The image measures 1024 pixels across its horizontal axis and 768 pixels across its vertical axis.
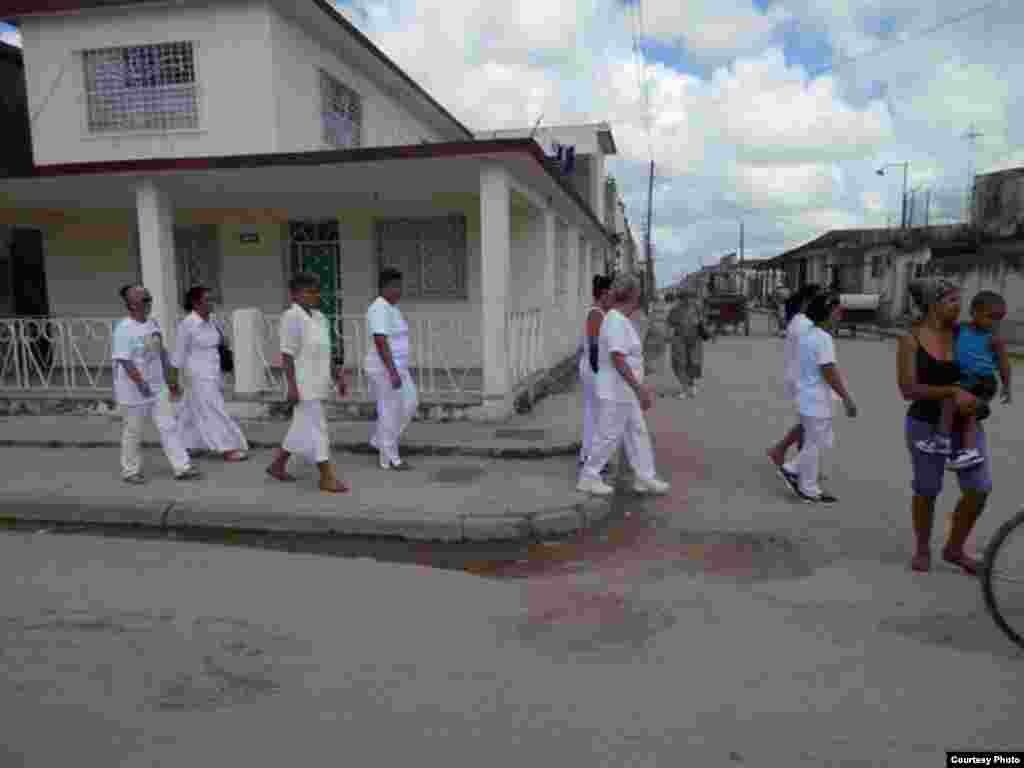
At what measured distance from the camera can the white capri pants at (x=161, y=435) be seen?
19.3 ft

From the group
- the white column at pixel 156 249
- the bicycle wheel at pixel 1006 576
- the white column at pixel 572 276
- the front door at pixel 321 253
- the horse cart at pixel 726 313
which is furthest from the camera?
the horse cart at pixel 726 313

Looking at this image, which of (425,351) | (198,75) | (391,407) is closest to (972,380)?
(391,407)

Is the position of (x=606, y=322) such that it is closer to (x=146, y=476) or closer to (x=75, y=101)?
(x=146, y=476)

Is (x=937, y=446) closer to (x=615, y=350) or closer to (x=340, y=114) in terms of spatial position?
(x=615, y=350)

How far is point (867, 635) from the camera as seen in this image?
3.32 meters

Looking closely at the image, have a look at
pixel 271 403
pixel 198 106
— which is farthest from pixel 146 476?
pixel 198 106

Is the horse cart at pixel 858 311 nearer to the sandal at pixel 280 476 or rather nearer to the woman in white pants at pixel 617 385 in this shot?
the woman in white pants at pixel 617 385

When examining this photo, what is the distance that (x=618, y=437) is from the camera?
550 cm

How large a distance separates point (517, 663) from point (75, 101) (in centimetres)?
1127

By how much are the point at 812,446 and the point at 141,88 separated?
10424 millimetres

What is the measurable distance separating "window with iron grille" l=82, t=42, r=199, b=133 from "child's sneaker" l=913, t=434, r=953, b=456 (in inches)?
402

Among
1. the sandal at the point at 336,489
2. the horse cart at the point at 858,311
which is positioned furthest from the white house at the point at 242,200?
the horse cart at the point at 858,311

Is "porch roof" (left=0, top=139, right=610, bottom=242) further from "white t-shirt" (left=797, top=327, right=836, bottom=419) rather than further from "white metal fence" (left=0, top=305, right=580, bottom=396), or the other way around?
"white t-shirt" (left=797, top=327, right=836, bottom=419)

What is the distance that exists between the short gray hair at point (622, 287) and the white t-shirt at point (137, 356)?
3.67 meters
